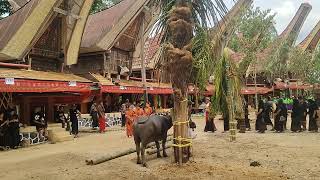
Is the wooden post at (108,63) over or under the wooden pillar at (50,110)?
over

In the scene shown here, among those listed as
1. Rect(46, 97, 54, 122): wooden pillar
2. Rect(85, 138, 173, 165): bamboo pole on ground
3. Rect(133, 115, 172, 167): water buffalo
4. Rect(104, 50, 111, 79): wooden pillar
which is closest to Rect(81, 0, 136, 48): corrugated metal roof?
Rect(104, 50, 111, 79): wooden pillar

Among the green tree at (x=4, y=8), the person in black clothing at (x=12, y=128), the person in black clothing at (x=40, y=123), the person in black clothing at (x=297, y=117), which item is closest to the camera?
the person in black clothing at (x=12, y=128)

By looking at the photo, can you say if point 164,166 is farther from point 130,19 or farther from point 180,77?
point 130,19

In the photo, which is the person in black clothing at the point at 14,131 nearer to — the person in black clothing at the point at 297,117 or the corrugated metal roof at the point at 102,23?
the person in black clothing at the point at 297,117

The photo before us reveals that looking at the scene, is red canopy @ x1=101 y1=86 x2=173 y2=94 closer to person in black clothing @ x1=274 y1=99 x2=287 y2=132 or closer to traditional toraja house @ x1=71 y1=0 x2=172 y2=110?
traditional toraja house @ x1=71 y1=0 x2=172 y2=110

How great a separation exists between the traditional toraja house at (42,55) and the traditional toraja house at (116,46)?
276 centimetres

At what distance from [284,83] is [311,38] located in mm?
7355

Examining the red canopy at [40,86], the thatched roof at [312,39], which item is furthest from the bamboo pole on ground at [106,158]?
the thatched roof at [312,39]

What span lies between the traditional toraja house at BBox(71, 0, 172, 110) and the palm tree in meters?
12.7

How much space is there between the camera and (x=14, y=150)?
1311cm

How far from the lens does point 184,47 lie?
29.9 feet

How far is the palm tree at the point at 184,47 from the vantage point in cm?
899

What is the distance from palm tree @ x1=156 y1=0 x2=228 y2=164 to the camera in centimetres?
899

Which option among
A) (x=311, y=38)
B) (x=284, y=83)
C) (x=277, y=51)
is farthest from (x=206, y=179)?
(x=311, y=38)
